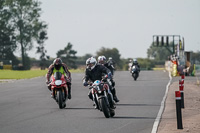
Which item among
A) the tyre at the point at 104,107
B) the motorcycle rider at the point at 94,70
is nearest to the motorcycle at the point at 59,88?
the motorcycle rider at the point at 94,70

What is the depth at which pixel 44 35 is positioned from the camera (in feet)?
407

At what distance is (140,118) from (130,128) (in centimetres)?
239

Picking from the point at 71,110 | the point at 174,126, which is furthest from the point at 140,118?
the point at 71,110

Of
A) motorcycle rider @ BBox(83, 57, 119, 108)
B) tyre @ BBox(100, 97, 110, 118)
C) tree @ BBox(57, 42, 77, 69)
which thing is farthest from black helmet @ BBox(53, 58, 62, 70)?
Result: tree @ BBox(57, 42, 77, 69)

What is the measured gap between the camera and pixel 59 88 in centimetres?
1923

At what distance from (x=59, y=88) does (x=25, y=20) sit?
297 feet

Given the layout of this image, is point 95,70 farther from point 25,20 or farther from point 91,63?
point 25,20

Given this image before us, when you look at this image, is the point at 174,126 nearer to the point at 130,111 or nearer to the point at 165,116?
the point at 165,116

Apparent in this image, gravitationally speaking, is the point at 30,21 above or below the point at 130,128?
above

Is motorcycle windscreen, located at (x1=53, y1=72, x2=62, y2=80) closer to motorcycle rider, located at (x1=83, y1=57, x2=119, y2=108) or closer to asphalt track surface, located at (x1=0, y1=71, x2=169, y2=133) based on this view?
asphalt track surface, located at (x1=0, y1=71, x2=169, y2=133)

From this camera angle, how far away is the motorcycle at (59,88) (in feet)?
62.3

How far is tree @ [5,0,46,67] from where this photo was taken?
107 meters

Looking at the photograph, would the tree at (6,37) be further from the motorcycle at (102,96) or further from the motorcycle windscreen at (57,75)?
the motorcycle at (102,96)

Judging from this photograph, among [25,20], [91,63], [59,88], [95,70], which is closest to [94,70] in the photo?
[95,70]
